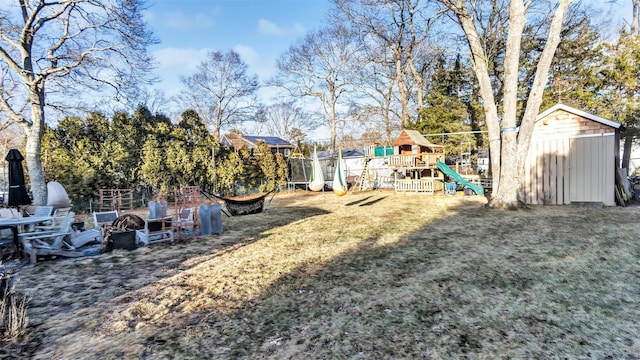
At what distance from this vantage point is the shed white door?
30.1 feet

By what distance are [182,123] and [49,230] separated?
9.53 m

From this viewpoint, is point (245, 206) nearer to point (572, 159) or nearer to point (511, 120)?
point (511, 120)

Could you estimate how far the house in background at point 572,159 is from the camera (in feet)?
30.2

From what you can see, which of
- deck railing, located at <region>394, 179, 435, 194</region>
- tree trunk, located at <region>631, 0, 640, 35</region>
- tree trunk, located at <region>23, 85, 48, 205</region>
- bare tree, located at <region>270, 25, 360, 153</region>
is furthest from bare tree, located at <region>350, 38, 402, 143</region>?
tree trunk, located at <region>23, 85, 48, 205</region>

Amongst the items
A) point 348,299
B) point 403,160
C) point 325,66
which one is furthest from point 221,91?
point 348,299

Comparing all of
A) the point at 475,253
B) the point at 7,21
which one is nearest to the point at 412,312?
the point at 475,253

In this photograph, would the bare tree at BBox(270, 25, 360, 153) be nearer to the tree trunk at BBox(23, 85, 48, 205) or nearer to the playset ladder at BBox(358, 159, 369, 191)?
the playset ladder at BBox(358, 159, 369, 191)

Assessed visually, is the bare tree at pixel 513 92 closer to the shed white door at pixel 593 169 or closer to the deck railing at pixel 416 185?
the shed white door at pixel 593 169

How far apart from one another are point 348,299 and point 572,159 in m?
9.98

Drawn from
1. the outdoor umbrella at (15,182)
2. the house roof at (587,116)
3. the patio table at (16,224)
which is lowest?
the patio table at (16,224)

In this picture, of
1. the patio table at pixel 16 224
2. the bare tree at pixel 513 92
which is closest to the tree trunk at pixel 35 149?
the patio table at pixel 16 224

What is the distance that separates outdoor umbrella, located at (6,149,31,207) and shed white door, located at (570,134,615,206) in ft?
46.9

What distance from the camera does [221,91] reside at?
27250 millimetres

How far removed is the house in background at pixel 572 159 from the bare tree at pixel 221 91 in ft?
74.2
